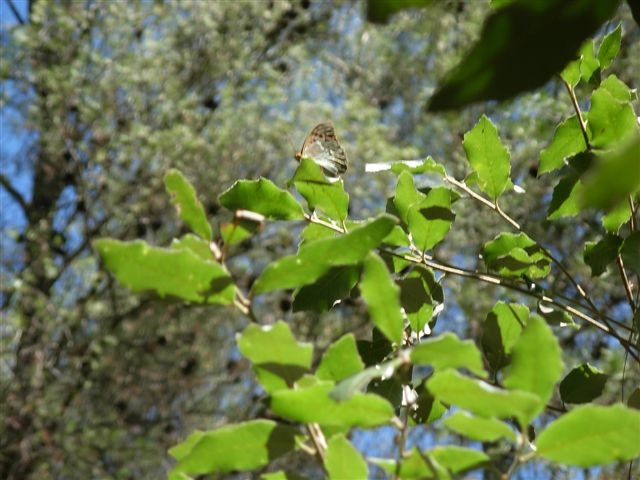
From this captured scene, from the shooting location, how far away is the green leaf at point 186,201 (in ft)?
1.73

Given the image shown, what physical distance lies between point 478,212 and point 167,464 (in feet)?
7.47

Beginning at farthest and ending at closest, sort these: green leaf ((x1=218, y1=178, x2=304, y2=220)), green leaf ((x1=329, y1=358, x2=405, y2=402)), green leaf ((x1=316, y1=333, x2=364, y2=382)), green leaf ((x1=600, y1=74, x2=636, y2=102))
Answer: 1. green leaf ((x1=600, y1=74, x2=636, y2=102))
2. green leaf ((x1=218, y1=178, x2=304, y2=220))
3. green leaf ((x1=316, y1=333, x2=364, y2=382))
4. green leaf ((x1=329, y1=358, x2=405, y2=402))

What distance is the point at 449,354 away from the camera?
487 millimetres

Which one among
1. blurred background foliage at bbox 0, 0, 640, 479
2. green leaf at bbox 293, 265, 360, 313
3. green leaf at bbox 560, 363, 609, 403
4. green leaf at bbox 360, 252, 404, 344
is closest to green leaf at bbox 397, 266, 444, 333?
green leaf at bbox 293, 265, 360, 313

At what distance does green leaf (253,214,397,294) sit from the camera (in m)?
0.55

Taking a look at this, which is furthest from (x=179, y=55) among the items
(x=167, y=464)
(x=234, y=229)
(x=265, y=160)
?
(x=234, y=229)

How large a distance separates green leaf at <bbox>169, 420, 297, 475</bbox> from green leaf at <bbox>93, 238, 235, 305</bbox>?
75mm

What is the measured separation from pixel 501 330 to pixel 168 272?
0.37 m

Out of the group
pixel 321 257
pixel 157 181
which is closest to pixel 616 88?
pixel 321 257

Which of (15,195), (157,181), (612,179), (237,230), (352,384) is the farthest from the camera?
(15,195)

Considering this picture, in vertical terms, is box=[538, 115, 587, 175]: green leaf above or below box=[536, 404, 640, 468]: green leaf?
above

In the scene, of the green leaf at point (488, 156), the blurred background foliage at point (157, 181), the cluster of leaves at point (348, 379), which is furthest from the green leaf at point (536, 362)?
the blurred background foliage at point (157, 181)

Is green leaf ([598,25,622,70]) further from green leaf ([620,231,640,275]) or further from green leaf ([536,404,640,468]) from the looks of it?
green leaf ([536,404,640,468])

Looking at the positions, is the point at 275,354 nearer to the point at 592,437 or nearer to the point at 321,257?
the point at 321,257
